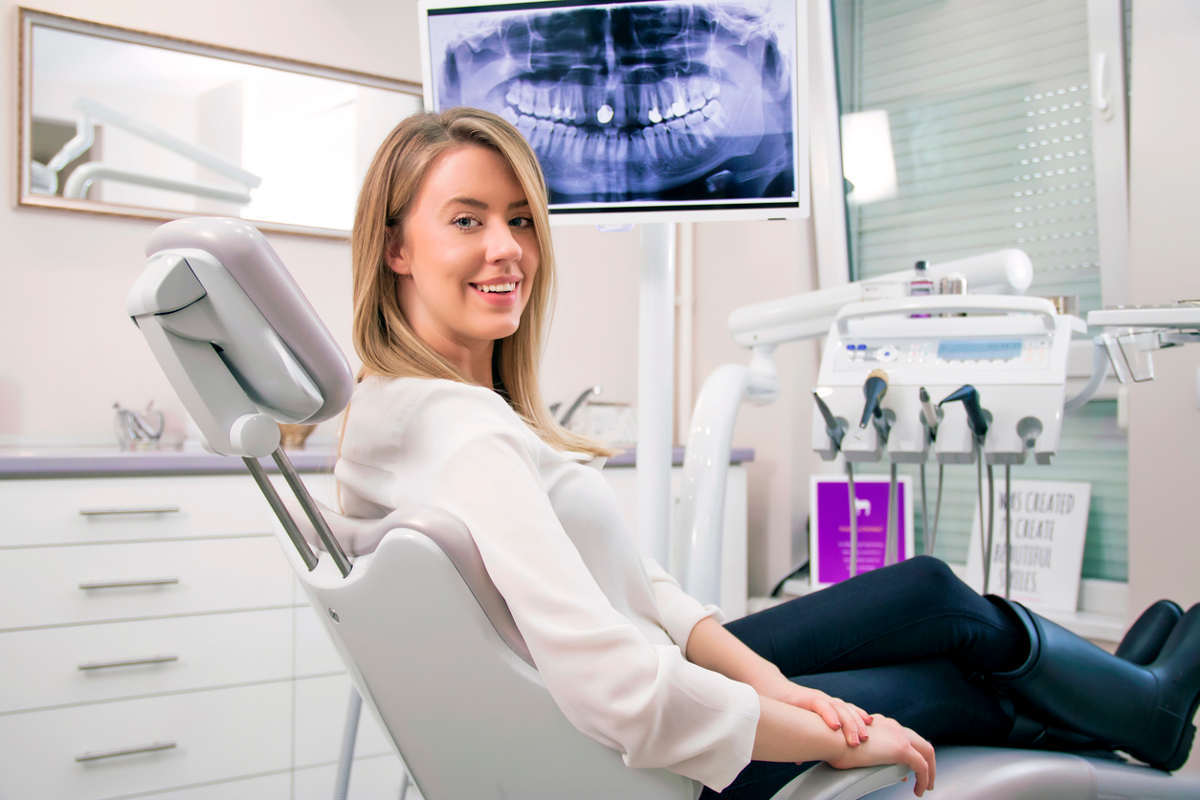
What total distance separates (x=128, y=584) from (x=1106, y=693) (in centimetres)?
183

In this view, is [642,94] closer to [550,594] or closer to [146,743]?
[550,594]

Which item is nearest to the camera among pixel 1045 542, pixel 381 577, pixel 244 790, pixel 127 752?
pixel 381 577

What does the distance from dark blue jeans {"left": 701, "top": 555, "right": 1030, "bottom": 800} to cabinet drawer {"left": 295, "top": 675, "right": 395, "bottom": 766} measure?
1225 mm

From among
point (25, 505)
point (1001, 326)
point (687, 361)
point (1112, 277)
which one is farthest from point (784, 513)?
point (25, 505)

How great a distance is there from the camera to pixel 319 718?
2.24 m

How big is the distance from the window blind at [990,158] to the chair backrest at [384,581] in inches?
78.0

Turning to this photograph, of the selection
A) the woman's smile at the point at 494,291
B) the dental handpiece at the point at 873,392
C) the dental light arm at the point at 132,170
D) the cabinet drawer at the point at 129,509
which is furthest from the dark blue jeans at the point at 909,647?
the dental light arm at the point at 132,170

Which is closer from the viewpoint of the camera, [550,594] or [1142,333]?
[550,594]

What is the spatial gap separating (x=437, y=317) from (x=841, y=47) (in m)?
2.41

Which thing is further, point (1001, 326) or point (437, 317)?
point (1001, 326)

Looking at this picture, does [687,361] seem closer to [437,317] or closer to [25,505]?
[25,505]

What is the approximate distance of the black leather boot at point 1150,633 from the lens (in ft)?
4.99

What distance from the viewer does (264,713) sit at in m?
2.16

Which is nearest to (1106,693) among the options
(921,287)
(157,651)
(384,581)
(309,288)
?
(921,287)
